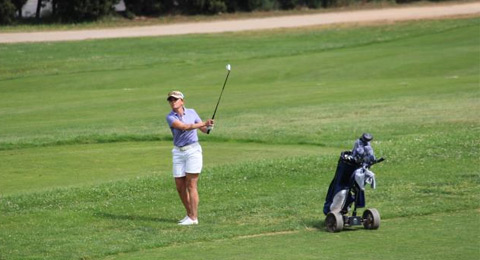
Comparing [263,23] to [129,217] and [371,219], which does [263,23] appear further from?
[371,219]

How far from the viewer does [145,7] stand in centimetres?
A: 6109

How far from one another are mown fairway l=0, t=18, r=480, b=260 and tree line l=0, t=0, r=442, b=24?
899 centimetres

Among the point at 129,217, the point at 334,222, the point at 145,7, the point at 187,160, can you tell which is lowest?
the point at 145,7

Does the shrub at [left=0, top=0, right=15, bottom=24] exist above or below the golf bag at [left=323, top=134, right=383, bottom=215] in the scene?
below

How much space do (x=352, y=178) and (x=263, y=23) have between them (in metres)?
43.3

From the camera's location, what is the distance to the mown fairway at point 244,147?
14.3 metres

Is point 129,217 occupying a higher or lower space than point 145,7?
higher

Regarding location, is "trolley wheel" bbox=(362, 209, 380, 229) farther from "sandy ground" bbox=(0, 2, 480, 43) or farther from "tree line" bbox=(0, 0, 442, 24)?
"tree line" bbox=(0, 0, 442, 24)

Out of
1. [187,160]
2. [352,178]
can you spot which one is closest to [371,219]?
[352,178]

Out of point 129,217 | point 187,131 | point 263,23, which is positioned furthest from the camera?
point 263,23

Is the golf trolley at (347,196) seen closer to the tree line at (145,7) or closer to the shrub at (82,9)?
the tree line at (145,7)

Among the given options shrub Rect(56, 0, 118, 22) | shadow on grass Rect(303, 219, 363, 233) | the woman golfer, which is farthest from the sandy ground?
shadow on grass Rect(303, 219, 363, 233)

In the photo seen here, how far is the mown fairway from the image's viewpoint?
14.3 m

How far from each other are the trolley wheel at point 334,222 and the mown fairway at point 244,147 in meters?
0.16
